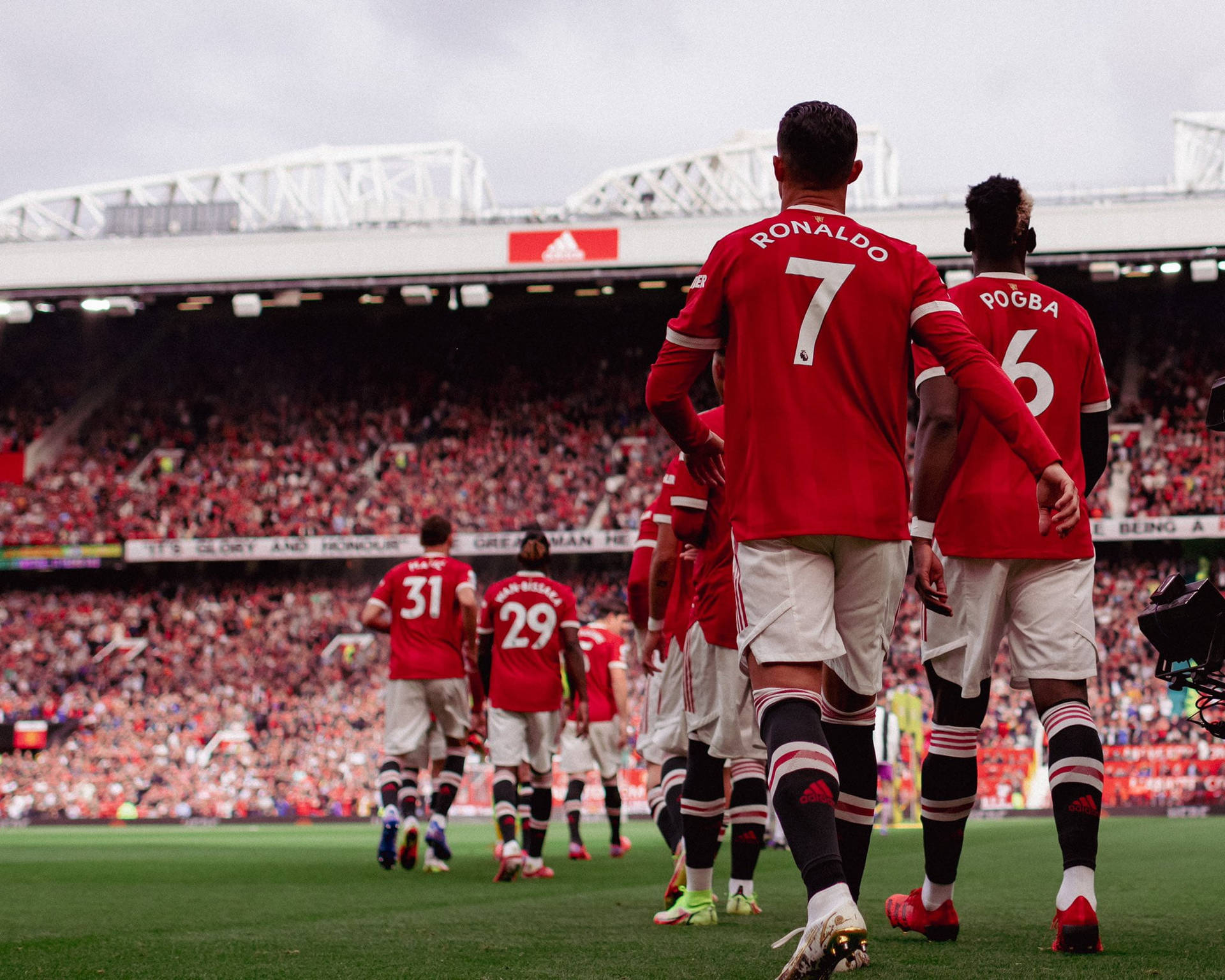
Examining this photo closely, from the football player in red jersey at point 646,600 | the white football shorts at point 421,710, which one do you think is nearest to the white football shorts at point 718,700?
the football player in red jersey at point 646,600

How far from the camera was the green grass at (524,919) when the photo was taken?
3723 mm

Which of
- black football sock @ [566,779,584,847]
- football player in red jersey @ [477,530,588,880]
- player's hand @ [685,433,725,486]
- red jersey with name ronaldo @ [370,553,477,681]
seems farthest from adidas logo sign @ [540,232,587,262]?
player's hand @ [685,433,725,486]

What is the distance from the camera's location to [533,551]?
880cm

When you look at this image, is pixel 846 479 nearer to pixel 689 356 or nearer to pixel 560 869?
pixel 689 356

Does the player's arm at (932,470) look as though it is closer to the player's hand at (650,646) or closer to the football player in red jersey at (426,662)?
the player's hand at (650,646)

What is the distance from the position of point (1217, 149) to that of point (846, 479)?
2854 centimetres

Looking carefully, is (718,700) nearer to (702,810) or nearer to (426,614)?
(702,810)

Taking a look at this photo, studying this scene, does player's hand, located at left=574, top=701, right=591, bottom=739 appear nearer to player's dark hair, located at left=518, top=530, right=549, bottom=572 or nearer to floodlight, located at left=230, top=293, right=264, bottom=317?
player's dark hair, located at left=518, top=530, right=549, bottom=572

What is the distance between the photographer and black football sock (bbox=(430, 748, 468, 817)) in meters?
9.27

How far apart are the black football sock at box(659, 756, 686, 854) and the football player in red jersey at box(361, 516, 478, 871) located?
262 centimetres

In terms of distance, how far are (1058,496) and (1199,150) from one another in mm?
28377

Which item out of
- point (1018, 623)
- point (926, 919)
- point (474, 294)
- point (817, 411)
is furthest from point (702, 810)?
point (474, 294)

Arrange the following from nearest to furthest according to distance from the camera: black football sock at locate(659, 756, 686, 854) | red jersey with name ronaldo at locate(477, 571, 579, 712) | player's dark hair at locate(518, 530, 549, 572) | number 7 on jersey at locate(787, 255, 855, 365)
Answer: number 7 on jersey at locate(787, 255, 855, 365) < black football sock at locate(659, 756, 686, 854) < player's dark hair at locate(518, 530, 549, 572) < red jersey with name ronaldo at locate(477, 571, 579, 712)

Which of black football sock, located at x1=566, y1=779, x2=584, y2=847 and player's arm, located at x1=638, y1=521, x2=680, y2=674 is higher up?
player's arm, located at x1=638, y1=521, x2=680, y2=674
